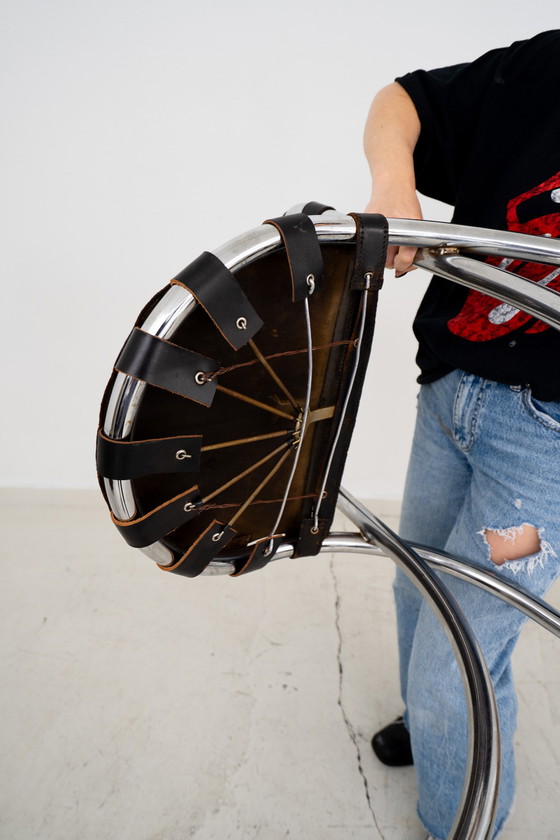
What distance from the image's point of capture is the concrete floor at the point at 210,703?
1.09m

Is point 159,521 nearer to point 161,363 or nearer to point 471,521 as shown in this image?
point 161,363

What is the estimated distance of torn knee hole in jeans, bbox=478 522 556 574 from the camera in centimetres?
74

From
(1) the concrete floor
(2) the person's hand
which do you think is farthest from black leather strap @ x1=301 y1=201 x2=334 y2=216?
(1) the concrete floor

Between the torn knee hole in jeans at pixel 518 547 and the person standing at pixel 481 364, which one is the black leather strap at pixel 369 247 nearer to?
the person standing at pixel 481 364

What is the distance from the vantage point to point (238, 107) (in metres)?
1.65

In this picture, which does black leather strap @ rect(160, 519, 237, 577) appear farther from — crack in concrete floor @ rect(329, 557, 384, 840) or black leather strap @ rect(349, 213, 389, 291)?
crack in concrete floor @ rect(329, 557, 384, 840)

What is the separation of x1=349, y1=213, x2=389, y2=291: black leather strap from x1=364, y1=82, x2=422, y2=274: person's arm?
5 cm

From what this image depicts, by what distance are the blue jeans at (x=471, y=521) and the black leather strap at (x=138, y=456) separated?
1.30 ft

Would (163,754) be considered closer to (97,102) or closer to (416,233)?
(416,233)

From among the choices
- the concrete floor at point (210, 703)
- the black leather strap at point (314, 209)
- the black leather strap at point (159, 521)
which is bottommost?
the concrete floor at point (210, 703)

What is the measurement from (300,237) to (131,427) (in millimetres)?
202

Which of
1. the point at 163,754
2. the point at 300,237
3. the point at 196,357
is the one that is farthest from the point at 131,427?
the point at 163,754

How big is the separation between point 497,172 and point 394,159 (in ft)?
0.45

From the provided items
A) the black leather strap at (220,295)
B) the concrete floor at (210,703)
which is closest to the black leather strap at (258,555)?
the black leather strap at (220,295)
